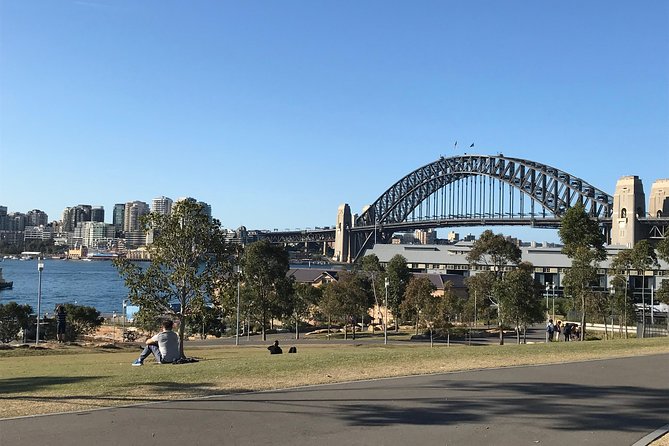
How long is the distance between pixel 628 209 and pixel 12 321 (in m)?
80.6

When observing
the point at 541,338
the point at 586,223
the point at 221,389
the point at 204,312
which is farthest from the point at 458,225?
the point at 221,389

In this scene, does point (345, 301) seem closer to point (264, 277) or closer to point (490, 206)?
point (264, 277)

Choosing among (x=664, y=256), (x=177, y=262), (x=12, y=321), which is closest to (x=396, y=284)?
(x=664, y=256)

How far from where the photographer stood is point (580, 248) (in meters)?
33.8

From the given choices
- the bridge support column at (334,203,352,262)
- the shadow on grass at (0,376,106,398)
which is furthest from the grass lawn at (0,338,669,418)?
the bridge support column at (334,203,352,262)

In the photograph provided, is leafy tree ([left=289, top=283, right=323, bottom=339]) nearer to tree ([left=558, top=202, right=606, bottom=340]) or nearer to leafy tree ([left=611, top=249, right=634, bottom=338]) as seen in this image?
tree ([left=558, top=202, right=606, bottom=340])

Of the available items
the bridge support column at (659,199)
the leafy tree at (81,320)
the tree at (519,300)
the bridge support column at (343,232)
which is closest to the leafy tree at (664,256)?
the tree at (519,300)

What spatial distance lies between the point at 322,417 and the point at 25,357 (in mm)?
19472

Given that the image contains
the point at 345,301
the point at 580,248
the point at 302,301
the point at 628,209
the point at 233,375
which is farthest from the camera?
the point at 628,209

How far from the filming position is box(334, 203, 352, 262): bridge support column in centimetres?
16735

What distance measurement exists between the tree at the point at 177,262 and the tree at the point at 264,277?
63.2 ft

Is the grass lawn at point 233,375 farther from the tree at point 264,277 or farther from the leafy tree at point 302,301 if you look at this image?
the leafy tree at point 302,301

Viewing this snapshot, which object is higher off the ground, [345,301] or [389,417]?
[345,301]

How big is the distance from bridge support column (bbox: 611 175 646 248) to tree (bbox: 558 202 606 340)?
62.2m
